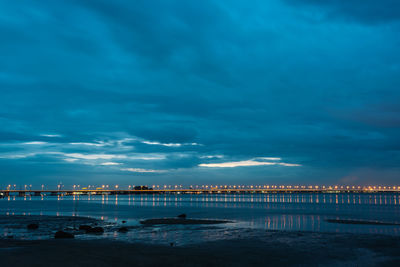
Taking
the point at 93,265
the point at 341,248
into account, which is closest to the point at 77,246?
the point at 93,265

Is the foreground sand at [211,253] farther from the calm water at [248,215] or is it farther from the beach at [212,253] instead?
the calm water at [248,215]

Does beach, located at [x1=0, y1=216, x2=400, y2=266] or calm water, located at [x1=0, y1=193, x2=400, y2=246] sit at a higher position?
beach, located at [x1=0, y1=216, x2=400, y2=266]

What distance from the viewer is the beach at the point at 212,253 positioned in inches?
880

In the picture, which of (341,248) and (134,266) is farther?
(341,248)

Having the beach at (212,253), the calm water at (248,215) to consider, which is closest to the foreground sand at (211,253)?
the beach at (212,253)

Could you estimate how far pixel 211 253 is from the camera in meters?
26.0

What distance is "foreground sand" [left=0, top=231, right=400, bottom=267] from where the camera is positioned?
878 inches

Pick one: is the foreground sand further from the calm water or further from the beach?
the calm water

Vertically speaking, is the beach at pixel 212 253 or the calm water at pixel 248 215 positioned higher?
the beach at pixel 212 253

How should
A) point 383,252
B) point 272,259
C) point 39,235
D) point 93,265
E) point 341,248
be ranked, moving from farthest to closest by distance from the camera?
1. point 39,235
2. point 341,248
3. point 383,252
4. point 272,259
5. point 93,265

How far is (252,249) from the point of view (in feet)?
91.7

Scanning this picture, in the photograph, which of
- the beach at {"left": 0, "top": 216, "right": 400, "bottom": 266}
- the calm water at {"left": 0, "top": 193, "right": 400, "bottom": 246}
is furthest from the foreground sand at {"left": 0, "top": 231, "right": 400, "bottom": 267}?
the calm water at {"left": 0, "top": 193, "right": 400, "bottom": 246}

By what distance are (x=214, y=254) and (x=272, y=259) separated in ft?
15.0

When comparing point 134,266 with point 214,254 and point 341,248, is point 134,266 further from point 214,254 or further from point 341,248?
point 341,248
